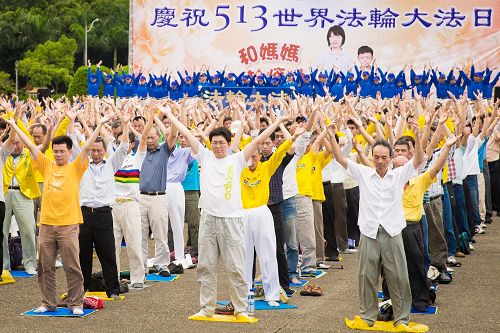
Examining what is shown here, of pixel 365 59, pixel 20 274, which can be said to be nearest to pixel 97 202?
pixel 20 274

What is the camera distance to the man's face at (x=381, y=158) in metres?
10.4

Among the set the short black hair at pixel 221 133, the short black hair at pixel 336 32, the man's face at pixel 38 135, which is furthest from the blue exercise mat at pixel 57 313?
the short black hair at pixel 336 32

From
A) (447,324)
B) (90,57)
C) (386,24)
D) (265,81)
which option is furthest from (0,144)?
(90,57)

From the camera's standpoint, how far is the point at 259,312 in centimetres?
1141

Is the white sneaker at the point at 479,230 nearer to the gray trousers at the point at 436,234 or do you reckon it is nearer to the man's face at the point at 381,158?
the gray trousers at the point at 436,234

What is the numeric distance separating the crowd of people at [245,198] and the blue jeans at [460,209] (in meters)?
0.02

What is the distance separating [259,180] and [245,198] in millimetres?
264

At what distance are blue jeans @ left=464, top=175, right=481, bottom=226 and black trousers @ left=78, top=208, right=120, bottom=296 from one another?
724 cm

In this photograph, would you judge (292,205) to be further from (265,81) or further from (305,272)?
(265,81)

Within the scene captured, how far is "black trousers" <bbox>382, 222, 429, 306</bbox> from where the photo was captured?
37.0 ft

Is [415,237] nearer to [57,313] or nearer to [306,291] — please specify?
[306,291]

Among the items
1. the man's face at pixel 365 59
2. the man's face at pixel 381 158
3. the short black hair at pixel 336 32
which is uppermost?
the short black hair at pixel 336 32

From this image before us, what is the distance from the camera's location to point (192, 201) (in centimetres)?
1565

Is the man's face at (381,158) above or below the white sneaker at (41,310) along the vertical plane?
above
